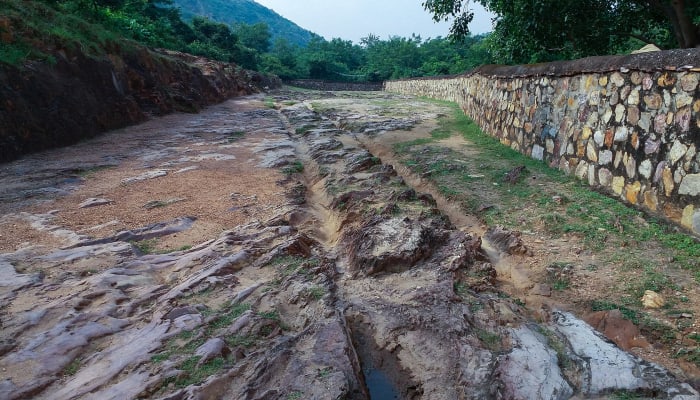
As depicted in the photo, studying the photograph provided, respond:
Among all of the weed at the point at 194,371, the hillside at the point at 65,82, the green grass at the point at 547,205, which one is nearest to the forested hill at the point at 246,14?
the hillside at the point at 65,82

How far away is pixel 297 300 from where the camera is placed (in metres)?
3.41

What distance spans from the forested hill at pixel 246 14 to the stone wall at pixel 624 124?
84435mm

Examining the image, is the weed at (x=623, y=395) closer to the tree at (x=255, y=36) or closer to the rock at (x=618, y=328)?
the rock at (x=618, y=328)

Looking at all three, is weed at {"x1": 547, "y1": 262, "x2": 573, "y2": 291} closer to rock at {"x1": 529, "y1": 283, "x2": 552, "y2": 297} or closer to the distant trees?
rock at {"x1": 529, "y1": 283, "x2": 552, "y2": 297}

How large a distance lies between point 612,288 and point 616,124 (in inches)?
95.9

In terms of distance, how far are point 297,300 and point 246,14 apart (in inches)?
A: 4747

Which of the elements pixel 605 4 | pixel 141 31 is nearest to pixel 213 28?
pixel 141 31

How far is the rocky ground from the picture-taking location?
2.53 metres

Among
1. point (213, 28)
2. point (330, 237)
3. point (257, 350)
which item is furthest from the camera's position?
point (213, 28)

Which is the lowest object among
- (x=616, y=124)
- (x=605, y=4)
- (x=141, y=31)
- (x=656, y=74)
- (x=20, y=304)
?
(x=20, y=304)

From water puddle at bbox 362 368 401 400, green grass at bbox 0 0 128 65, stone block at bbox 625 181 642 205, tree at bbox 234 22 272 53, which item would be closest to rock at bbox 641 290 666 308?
stone block at bbox 625 181 642 205

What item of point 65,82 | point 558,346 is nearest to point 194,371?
point 558,346

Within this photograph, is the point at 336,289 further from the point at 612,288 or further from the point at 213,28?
the point at 213,28

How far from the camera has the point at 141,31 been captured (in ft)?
65.4
